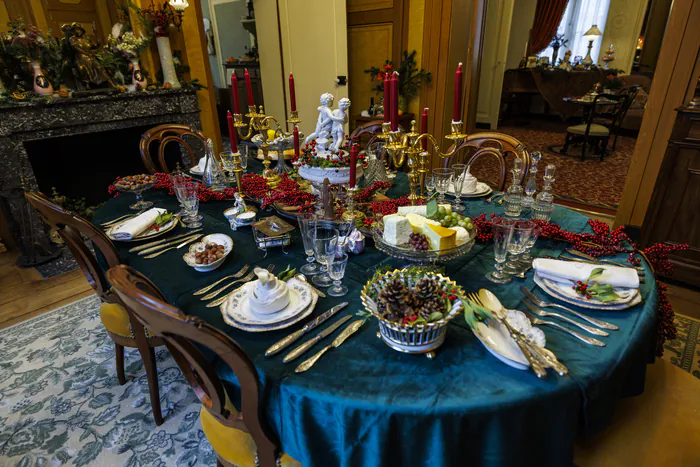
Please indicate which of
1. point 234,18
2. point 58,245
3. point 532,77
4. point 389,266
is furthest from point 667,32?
point 234,18

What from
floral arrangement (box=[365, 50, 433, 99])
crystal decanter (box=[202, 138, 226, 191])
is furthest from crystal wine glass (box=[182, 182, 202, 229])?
floral arrangement (box=[365, 50, 433, 99])

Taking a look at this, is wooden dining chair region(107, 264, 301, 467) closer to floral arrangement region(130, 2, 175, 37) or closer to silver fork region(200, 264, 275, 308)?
silver fork region(200, 264, 275, 308)

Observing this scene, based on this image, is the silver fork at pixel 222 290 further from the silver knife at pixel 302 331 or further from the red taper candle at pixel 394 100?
the red taper candle at pixel 394 100

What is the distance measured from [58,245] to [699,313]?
427 cm

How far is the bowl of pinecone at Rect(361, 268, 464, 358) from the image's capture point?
83 centimetres

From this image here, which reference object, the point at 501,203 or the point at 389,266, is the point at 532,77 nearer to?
the point at 501,203

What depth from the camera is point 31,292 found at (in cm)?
253

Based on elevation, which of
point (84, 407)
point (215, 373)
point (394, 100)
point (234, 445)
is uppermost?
point (394, 100)

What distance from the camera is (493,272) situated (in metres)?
1.17

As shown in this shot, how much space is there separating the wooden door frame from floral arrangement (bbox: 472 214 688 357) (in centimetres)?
154

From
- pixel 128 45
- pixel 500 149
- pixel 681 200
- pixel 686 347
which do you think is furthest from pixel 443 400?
pixel 128 45

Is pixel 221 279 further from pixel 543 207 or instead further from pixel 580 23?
pixel 580 23

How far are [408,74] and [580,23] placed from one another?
608cm

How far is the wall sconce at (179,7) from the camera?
9.93 feet
